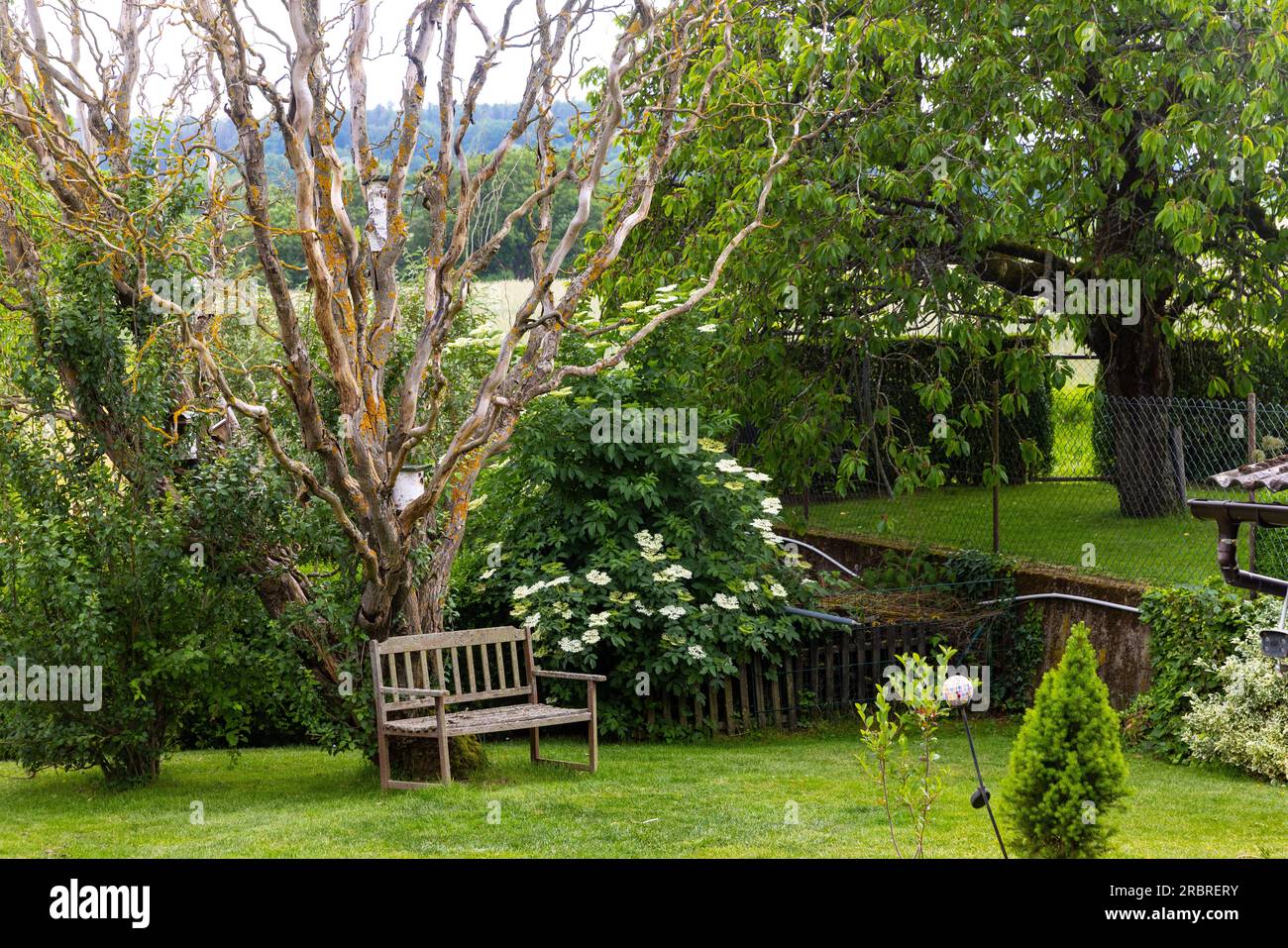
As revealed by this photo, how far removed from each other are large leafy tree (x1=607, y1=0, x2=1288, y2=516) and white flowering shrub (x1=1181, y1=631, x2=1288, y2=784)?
136 inches

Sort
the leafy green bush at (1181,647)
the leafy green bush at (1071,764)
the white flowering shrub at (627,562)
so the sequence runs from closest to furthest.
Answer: the leafy green bush at (1071,764), the leafy green bush at (1181,647), the white flowering shrub at (627,562)

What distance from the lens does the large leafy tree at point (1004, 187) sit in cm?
1121

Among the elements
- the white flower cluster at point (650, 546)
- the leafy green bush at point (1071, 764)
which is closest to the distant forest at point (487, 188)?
the white flower cluster at point (650, 546)

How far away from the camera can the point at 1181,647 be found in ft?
33.8

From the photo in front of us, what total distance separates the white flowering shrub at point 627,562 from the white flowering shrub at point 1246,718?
3.38 meters

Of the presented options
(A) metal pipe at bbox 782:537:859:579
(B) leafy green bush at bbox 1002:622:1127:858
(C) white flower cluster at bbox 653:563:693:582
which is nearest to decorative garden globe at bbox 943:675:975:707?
(B) leafy green bush at bbox 1002:622:1127:858

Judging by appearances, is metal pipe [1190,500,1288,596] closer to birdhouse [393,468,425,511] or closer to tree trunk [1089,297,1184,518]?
birdhouse [393,468,425,511]

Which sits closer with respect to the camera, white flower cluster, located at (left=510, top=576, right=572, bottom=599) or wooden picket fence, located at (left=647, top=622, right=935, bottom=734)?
white flower cluster, located at (left=510, top=576, right=572, bottom=599)

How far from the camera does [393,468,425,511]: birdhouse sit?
8500mm

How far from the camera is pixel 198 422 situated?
28.7 feet

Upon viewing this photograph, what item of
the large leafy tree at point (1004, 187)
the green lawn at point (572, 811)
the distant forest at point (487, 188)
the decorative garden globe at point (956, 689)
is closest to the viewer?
the decorative garden globe at point (956, 689)

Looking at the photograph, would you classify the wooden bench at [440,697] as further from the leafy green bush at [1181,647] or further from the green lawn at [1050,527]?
the green lawn at [1050,527]

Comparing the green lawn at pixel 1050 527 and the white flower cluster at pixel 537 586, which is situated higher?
the green lawn at pixel 1050 527

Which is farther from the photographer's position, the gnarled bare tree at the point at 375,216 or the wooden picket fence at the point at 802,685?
the wooden picket fence at the point at 802,685
